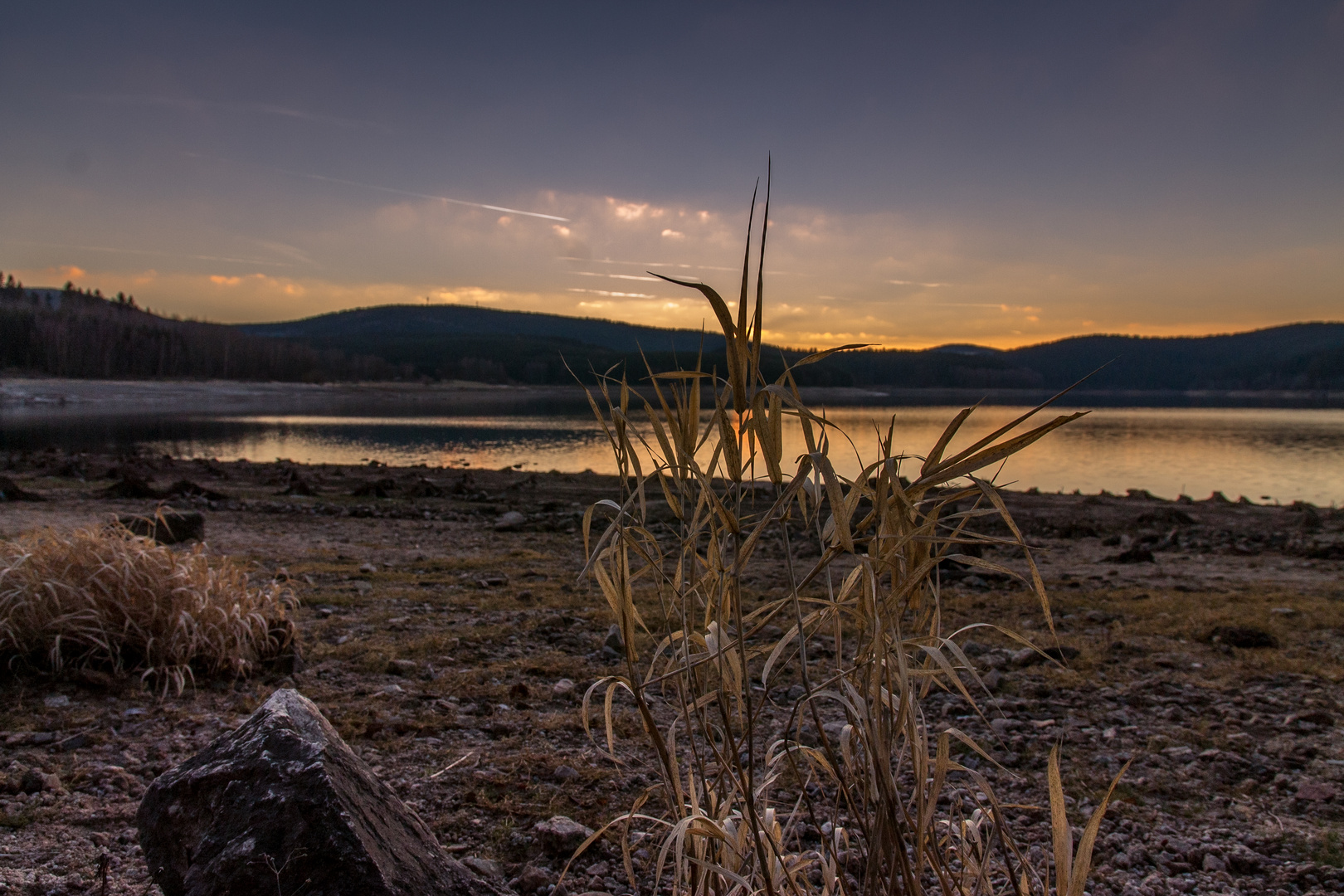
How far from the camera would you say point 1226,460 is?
2992cm

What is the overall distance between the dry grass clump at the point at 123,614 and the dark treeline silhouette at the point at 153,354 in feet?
358

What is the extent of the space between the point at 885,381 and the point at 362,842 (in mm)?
147991

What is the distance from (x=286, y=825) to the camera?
1.62 m

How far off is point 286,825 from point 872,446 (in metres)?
30.5

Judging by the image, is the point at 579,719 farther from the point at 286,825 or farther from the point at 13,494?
the point at 13,494

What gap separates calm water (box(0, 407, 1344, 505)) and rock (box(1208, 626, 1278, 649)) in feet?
33.2

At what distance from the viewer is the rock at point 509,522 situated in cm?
1080

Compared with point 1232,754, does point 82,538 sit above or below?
above

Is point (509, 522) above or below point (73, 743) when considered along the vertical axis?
below

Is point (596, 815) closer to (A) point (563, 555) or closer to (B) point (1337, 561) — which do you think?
(A) point (563, 555)

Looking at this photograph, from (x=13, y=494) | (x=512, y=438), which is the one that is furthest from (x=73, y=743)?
(x=512, y=438)

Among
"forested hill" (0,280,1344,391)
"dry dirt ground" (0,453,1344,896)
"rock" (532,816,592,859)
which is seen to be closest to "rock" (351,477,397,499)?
"dry dirt ground" (0,453,1344,896)

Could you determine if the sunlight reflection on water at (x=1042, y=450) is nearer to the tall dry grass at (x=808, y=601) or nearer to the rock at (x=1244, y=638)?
the rock at (x=1244, y=638)

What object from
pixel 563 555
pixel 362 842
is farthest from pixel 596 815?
pixel 563 555
